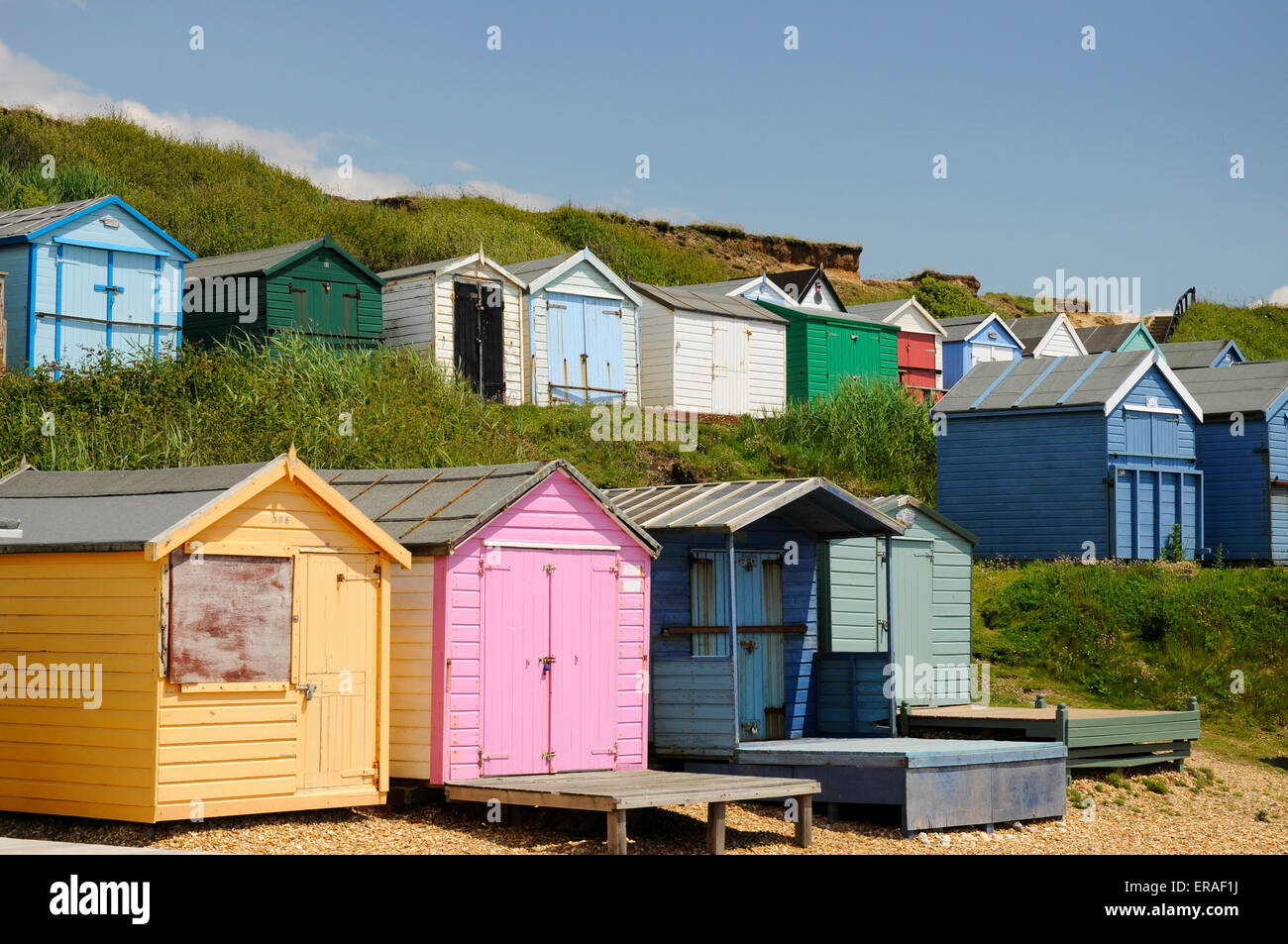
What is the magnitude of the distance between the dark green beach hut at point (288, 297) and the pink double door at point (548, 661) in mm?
14736

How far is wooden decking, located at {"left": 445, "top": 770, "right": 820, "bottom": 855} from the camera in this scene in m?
12.0

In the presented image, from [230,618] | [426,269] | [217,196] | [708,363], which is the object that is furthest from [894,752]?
[217,196]

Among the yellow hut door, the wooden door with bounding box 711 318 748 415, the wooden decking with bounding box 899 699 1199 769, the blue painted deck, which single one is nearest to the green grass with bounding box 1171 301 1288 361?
the wooden door with bounding box 711 318 748 415

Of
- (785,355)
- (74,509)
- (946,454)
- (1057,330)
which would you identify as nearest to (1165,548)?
(946,454)

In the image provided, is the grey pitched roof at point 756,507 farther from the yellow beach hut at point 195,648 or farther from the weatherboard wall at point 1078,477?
the weatherboard wall at point 1078,477

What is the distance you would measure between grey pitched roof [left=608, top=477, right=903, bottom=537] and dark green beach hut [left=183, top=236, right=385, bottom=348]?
39.0 ft

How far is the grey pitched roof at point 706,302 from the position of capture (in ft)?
111

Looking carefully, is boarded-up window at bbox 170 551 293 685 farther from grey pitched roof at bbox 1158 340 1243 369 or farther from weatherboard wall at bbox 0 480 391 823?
grey pitched roof at bbox 1158 340 1243 369

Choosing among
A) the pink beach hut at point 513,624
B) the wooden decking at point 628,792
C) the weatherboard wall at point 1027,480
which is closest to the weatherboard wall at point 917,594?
the pink beach hut at point 513,624

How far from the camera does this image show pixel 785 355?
3644cm

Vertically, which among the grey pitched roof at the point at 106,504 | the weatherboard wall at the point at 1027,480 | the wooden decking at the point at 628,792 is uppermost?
the weatherboard wall at the point at 1027,480

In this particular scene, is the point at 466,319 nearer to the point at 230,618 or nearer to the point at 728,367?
the point at 728,367

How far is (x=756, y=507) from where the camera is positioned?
51.9 ft

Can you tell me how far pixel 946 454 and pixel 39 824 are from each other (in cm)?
2161
